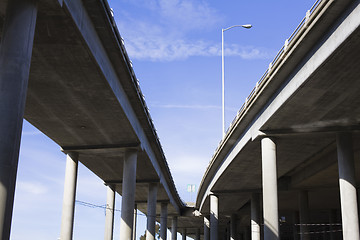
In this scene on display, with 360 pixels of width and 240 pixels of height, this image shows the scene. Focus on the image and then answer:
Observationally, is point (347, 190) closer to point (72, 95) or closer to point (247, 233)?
point (72, 95)

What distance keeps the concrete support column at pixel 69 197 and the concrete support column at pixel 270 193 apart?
1625 cm

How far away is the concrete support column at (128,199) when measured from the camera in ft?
124

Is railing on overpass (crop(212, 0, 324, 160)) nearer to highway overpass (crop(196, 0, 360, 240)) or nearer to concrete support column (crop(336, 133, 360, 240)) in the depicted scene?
highway overpass (crop(196, 0, 360, 240))

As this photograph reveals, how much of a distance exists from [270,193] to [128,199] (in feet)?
40.4

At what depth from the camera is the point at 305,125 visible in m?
30.6

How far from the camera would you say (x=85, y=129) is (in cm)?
3494

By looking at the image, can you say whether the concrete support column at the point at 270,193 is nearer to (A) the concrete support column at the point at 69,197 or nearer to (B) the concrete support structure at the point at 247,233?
(A) the concrete support column at the point at 69,197

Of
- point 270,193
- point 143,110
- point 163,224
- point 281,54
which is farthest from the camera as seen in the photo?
point 163,224

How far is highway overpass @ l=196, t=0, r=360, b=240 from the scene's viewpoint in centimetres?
2138

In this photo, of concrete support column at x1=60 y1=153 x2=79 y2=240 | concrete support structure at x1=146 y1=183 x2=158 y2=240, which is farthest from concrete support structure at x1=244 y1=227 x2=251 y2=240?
concrete support column at x1=60 y1=153 x2=79 y2=240

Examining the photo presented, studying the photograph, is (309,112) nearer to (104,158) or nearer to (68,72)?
(68,72)

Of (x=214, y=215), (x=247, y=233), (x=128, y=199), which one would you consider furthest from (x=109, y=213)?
(x=247, y=233)

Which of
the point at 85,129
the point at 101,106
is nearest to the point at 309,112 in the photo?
the point at 101,106

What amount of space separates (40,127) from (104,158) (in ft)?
36.9
